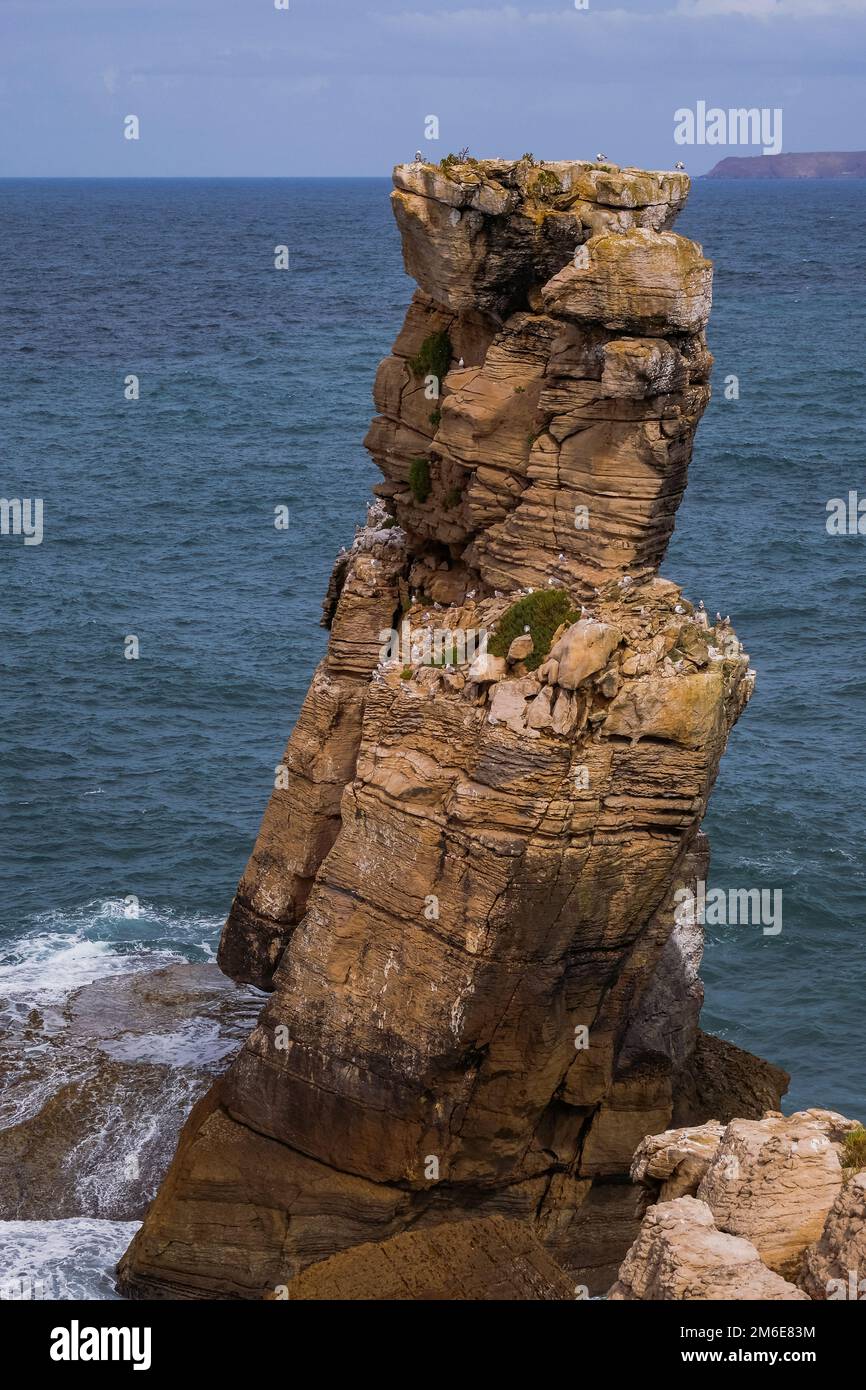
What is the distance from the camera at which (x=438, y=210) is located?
1535 inches

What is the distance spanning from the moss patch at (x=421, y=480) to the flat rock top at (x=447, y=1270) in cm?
1834

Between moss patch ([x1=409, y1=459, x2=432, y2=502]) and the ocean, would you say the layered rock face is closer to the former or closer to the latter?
moss patch ([x1=409, y1=459, x2=432, y2=502])

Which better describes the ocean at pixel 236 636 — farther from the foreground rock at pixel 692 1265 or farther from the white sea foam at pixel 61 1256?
the foreground rock at pixel 692 1265

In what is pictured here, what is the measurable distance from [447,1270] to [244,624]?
52610mm

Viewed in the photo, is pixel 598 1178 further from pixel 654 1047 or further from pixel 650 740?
pixel 650 740

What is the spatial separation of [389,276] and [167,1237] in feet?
520

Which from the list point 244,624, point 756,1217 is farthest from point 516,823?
point 244,624

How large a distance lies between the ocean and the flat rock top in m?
12.0

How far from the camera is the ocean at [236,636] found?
52.4 meters

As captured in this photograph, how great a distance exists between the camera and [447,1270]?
27.9 m

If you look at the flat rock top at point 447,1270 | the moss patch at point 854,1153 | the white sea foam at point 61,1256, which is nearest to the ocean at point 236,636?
the white sea foam at point 61,1256

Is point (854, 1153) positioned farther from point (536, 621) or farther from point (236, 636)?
point (236, 636)

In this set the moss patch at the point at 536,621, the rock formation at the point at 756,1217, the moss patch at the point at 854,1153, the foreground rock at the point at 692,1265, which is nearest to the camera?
the foreground rock at the point at 692,1265

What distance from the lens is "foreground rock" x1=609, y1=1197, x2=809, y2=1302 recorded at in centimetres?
2172
